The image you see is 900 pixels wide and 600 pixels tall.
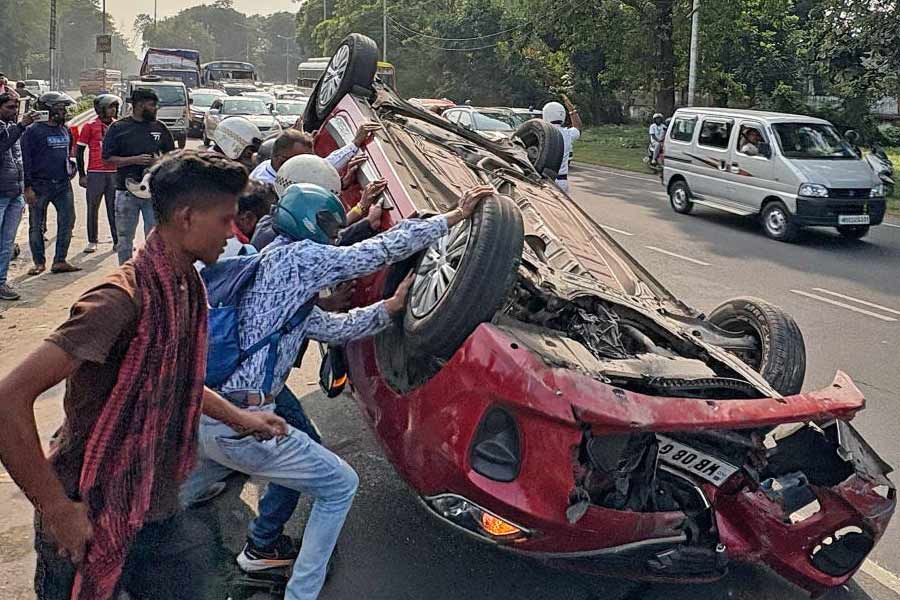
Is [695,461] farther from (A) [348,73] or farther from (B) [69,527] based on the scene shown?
(A) [348,73]

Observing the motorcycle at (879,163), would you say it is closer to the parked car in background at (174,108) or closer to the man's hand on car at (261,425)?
the man's hand on car at (261,425)

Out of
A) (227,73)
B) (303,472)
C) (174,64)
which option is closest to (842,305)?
(303,472)

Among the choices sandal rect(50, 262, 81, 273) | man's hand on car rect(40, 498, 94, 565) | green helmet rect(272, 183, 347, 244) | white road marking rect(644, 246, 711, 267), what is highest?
green helmet rect(272, 183, 347, 244)

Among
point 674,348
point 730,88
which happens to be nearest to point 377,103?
point 674,348

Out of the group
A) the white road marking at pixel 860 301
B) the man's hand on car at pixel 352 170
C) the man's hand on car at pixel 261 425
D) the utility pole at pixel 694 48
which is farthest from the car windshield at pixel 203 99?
the man's hand on car at pixel 261 425

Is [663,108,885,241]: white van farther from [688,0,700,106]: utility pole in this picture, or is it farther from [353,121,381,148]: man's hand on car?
[688,0,700,106]: utility pole

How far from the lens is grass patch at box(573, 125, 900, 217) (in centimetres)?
2261

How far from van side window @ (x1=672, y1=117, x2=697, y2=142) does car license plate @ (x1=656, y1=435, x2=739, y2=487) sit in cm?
1143

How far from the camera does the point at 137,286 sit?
1988 millimetres

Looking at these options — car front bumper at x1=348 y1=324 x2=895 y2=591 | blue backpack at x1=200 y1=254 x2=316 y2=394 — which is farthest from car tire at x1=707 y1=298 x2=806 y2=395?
blue backpack at x1=200 y1=254 x2=316 y2=394

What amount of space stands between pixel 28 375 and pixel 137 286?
317 mm

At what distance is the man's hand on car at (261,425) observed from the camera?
249 centimetres

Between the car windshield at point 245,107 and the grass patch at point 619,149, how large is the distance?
30.4 ft

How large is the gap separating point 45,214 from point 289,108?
17541mm
